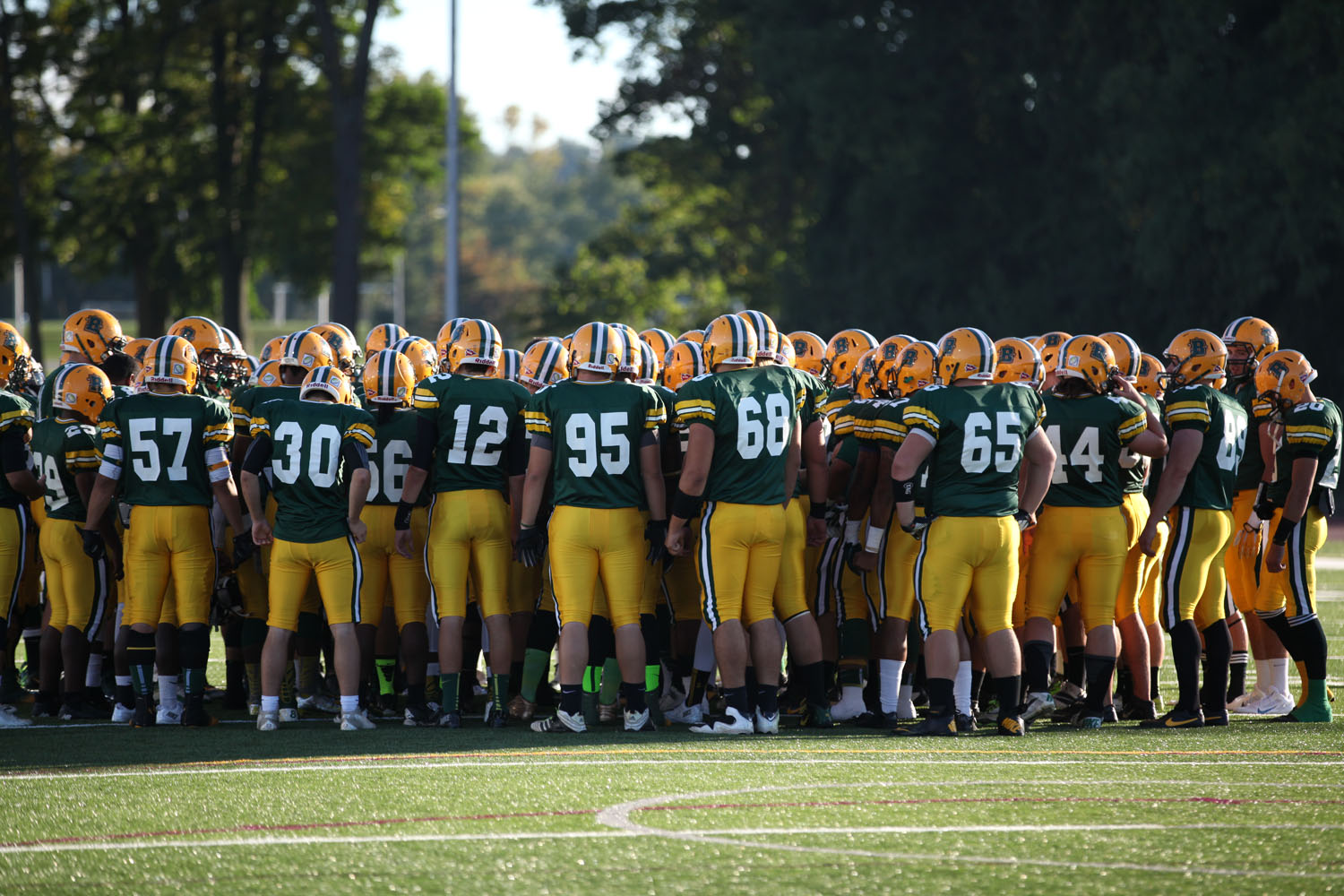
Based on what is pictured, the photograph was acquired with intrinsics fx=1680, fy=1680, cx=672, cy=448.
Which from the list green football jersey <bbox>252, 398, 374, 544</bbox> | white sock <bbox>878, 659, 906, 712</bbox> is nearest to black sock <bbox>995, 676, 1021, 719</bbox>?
white sock <bbox>878, 659, 906, 712</bbox>

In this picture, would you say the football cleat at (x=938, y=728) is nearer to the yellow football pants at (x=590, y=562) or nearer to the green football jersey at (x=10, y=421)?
the yellow football pants at (x=590, y=562)

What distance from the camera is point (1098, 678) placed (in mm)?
8703

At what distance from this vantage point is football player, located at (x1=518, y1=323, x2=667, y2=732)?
8.48 m

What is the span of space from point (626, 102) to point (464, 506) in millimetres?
29177

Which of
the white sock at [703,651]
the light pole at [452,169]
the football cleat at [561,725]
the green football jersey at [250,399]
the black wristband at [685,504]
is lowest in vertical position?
the football cleat at [561,725]

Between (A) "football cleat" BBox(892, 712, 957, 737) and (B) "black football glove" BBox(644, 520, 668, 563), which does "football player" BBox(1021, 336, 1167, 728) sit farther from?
(B) "black football glove" BBox(644, 520, 668, 563)

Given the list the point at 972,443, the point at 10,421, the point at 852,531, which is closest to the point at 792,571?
the point at 852,531

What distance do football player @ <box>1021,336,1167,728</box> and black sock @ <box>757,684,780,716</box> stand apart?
1.33 meters

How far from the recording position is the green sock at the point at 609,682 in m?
9.10

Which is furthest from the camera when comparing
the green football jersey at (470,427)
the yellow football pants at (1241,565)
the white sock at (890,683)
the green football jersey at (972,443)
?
the yellow football pants at (1241,565)

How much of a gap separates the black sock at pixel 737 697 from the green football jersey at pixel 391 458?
1983mm

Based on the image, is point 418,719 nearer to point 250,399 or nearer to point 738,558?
point 738,558

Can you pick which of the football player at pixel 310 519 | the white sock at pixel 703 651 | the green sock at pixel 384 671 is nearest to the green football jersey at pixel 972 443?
the white sock at pixel 703 651

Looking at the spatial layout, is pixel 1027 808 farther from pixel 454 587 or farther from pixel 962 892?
pixel 454 587
